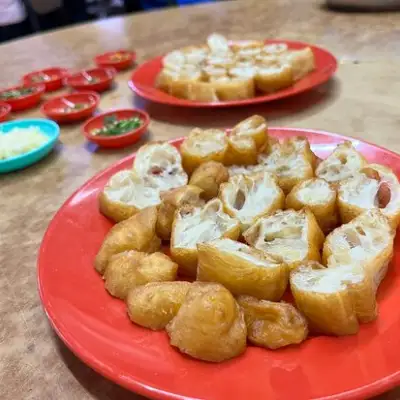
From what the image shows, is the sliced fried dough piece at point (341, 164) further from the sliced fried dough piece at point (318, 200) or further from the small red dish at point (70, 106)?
the small red dish at point (70, 106)

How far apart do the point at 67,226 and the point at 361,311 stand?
2.29 feet

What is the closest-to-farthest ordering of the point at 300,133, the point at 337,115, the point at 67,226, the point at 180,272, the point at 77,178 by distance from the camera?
the point at 180,272
the point at 67,226
the point at 300,133
the point at 77,178
the point at 337,115

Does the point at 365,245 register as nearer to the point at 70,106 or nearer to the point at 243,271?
the point at 243,271

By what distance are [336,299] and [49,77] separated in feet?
6.86

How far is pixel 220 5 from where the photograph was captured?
Result: 3.62 m

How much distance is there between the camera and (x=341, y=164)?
4.10 feet

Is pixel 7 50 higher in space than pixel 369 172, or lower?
lower

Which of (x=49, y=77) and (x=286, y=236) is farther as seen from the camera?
(x=49, y=77)

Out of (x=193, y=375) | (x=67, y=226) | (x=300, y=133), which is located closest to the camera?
(x=193, y=375)

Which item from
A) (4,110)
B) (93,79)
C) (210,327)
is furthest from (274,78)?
(210,327)

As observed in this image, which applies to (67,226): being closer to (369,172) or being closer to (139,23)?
(369,172)

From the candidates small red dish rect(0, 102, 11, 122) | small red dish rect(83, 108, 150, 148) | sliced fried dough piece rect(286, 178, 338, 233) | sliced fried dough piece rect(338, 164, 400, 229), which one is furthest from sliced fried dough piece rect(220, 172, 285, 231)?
small red dish rect(0, 102, 11, 122)

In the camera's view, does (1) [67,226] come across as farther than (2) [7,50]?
No

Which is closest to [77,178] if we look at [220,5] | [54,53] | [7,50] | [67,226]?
[67,226]
